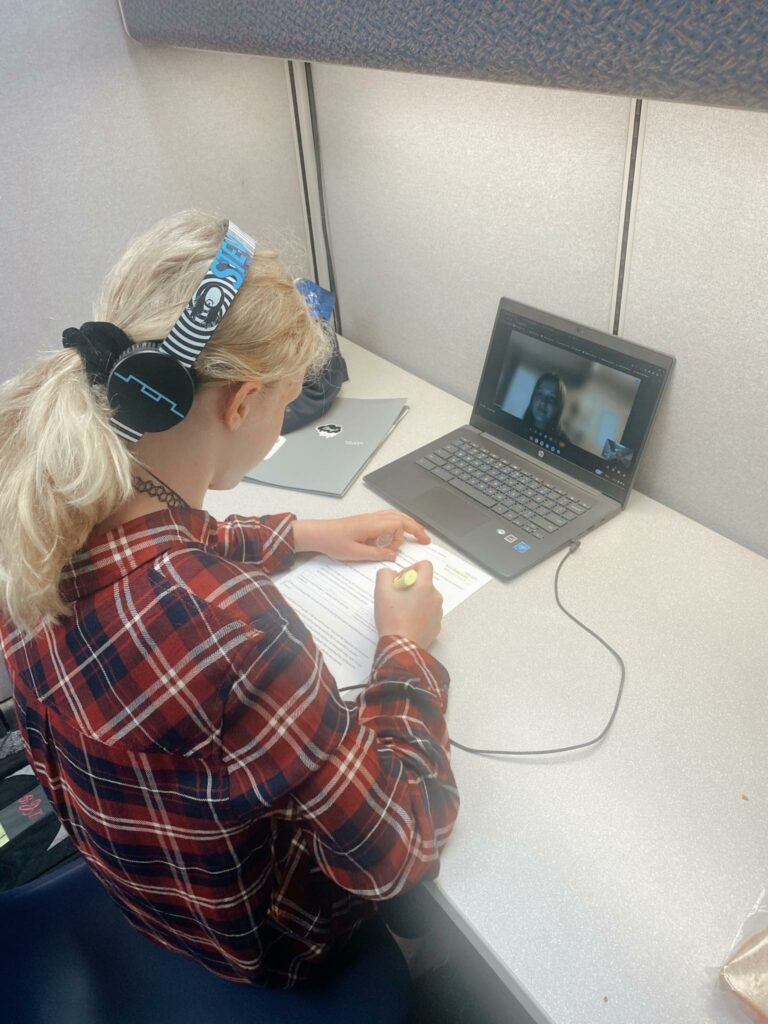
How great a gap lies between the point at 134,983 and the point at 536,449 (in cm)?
77

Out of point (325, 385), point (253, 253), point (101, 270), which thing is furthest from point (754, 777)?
point (101, 270)

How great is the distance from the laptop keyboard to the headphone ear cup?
1.64ft

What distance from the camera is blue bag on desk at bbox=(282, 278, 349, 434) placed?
1.15 m

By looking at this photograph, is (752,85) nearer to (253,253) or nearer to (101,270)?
(253,253)

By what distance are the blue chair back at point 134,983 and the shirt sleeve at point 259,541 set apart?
15.8 inches

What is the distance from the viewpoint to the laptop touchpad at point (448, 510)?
92cm

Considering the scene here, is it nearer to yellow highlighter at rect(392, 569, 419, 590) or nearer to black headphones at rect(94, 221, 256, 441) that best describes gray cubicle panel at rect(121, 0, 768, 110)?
black headphones at rect(94, 221, 256, 441)

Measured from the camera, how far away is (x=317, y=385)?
1.18 meters

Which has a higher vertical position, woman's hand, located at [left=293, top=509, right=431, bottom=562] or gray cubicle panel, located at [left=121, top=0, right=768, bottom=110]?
gray cubicle panel, located at [left=121, top=0, right=768, bottom=110]

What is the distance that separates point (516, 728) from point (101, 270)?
3.25 feet

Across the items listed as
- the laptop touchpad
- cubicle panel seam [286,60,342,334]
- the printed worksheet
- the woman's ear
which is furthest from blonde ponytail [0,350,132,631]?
cubicle panel seam [286,60,342,334]

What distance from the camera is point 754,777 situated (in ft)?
2.04

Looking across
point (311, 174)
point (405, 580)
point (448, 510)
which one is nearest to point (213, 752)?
point (405, 580)

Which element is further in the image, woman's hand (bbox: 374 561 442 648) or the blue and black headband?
woman's hand (bbox: 374 561 442 648)
